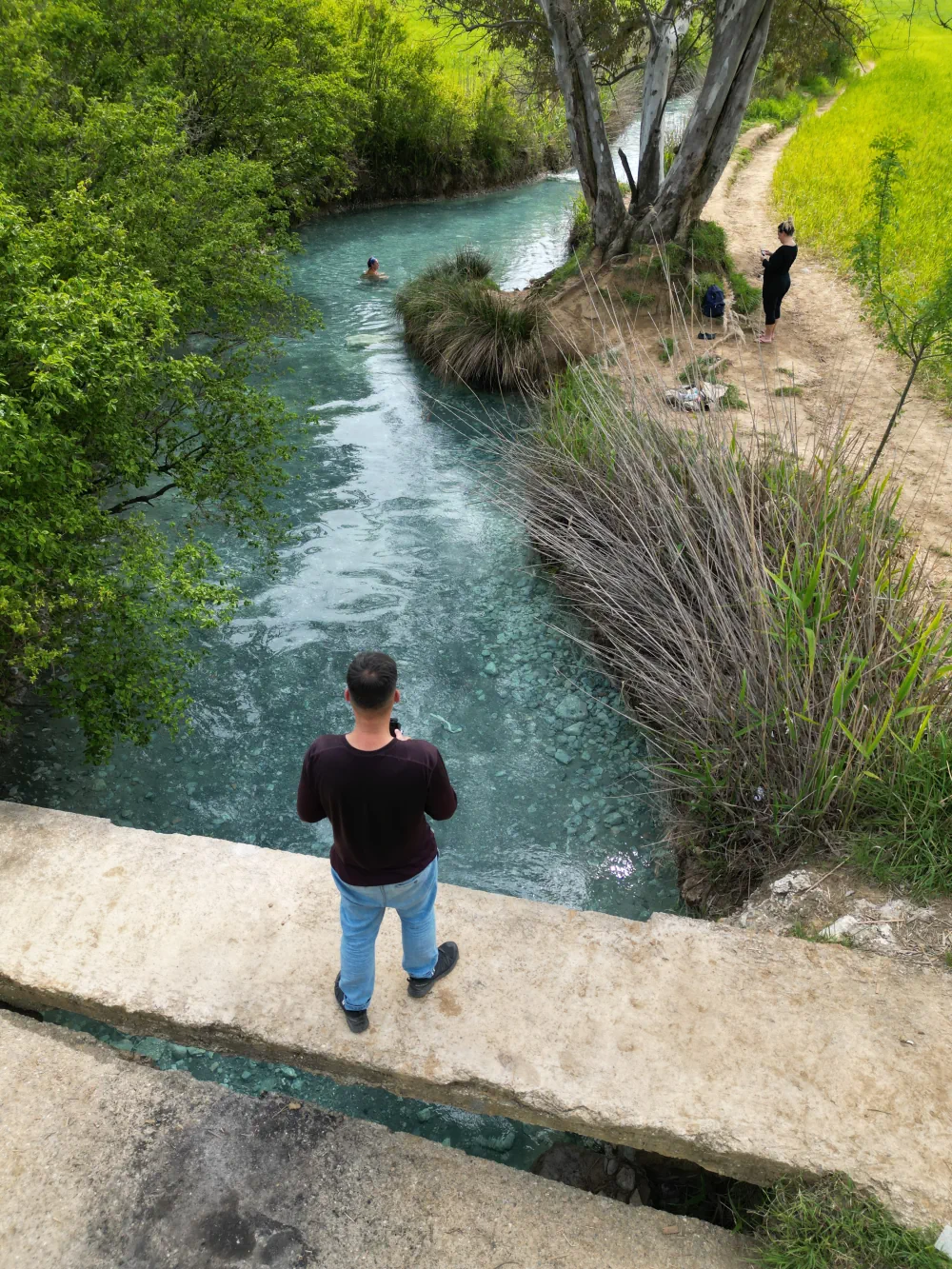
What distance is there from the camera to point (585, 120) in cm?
1139

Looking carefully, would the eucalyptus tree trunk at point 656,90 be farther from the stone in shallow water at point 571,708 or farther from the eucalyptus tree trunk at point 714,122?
the stone in shallow water at point 571,708

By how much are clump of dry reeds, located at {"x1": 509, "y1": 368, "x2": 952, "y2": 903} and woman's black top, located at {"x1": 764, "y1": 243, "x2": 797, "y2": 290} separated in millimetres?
4536

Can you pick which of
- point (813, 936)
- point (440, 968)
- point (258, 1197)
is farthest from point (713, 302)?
point (258, 1197)

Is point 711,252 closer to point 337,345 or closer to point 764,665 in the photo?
point 337,345

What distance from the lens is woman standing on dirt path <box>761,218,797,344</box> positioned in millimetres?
9328

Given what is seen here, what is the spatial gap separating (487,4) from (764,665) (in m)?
12.8

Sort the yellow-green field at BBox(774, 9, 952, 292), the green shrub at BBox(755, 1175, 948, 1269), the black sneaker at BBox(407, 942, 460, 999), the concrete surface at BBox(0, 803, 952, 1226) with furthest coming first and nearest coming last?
1. the yellow-green field at BBox(774, 9, 952, 292)
2. the black sneaker at BBox(407, 942, 460, 999)
3. the concrete surface at BBox(0, 803, 952, 1226)
4. the green shrub at BBox(755, 1175, 948, 1269)

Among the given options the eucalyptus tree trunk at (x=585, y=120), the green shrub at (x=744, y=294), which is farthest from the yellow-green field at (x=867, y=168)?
the eucalyptus tree trunk at (x=585, y=120)

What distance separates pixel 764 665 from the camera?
402 cm

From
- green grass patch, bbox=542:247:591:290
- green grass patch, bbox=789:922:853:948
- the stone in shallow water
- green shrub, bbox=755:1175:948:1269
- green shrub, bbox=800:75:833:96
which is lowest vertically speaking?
the stone in shallow water

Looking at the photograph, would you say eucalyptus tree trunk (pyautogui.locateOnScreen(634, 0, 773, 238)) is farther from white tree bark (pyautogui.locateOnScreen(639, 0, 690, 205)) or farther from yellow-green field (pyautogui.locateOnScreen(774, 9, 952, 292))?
yellow-green field (pyautogui.locateOnScreen(774, 9, 952, 292))

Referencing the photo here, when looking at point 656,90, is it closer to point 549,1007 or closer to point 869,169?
point 869,169

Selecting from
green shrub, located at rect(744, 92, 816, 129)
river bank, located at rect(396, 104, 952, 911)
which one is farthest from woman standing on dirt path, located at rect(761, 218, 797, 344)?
green shrub, located at rect(744, 92, 816, 129)

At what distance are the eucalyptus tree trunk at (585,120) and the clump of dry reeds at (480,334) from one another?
6.40ft
